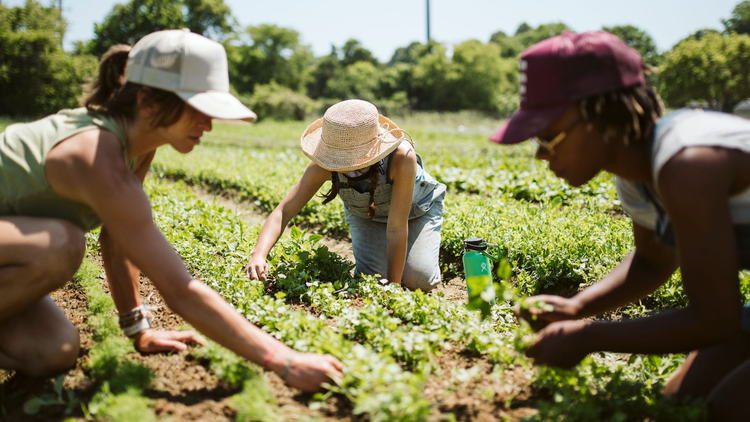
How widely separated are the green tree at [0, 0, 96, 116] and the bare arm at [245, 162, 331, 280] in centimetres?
3010

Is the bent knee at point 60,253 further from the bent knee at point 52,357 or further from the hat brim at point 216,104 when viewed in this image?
the hat brim at point 216,104

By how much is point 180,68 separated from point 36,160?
2.11 ft

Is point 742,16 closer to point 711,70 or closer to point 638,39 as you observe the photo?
point 638,39

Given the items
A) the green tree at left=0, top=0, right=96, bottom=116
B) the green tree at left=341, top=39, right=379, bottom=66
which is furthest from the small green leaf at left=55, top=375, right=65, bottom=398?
the green tree at left=341, top=39, right=379, bottom=66

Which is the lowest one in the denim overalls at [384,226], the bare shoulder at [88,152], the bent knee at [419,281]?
the bent knee at [419,281]

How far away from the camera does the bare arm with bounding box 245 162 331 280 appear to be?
10.3ft

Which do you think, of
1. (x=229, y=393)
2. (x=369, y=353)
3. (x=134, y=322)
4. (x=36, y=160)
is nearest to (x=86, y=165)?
(x=36, y=160)

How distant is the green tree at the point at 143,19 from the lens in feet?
147

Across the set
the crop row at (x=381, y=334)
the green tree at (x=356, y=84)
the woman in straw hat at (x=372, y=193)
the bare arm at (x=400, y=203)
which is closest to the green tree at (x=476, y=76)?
the green tree at (x=356, y=84)

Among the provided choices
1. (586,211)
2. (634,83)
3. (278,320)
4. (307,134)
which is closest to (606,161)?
(634,83)

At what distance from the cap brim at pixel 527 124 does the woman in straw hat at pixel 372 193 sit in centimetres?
135

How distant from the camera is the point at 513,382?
2.22 m

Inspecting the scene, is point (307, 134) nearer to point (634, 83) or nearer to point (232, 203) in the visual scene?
point (634, 83)

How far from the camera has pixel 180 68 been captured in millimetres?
2021
